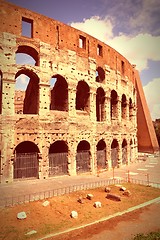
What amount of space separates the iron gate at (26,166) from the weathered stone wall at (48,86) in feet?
0.95

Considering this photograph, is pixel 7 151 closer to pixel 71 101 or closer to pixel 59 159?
pixel 59 159

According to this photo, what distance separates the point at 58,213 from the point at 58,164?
7289mm

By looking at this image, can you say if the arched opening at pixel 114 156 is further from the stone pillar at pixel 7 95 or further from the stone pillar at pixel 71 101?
the stone pillar at pixel 7 95

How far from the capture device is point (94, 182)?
13.1 m

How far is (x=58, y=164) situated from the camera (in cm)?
1514

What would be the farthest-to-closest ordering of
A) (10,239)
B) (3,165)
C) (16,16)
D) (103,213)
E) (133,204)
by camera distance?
1. (16,16)
2. (3,165)
3. (133,204)
4. (103,213)
5. (10,239)

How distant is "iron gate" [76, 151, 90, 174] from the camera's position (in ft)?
54.0

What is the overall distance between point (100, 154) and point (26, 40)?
11.4 meters

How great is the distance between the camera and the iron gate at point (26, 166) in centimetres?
1369

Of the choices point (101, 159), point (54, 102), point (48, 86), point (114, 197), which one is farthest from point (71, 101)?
point (114, 197)

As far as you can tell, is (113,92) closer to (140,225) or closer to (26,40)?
(26,40)

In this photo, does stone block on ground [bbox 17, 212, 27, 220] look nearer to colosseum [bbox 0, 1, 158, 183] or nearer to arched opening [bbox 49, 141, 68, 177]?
colosseum [bbox 0, 1, 158, 183]

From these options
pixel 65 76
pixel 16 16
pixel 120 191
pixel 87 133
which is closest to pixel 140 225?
pixel 120 191

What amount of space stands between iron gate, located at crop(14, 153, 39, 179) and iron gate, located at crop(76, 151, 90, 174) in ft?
12.3
